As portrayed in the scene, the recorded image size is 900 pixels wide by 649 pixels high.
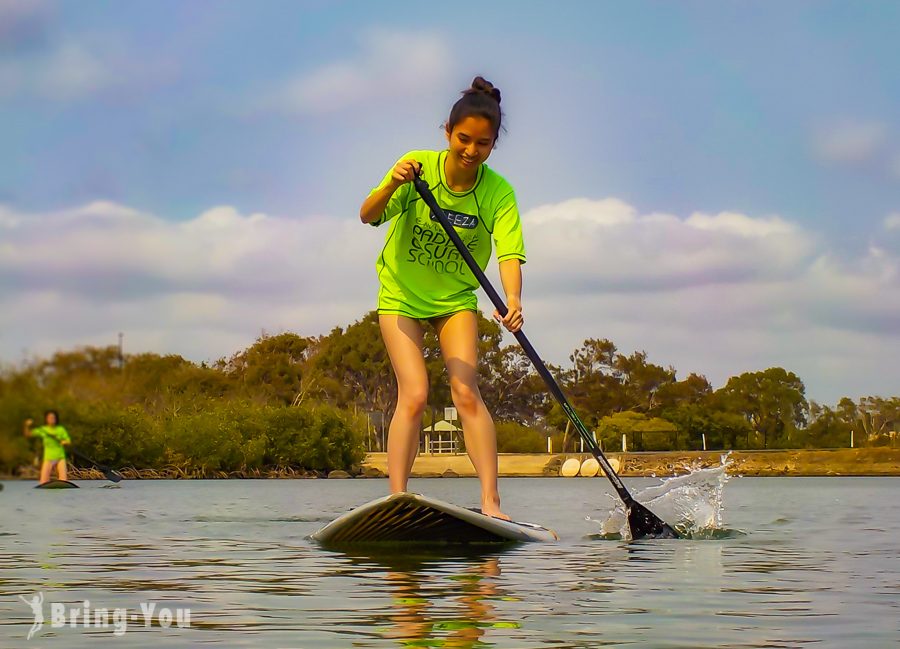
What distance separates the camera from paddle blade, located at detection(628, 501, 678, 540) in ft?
25.3

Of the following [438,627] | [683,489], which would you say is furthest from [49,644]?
[683,489]

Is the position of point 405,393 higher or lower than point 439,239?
lower

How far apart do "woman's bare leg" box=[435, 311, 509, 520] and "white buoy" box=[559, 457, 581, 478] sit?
169ft

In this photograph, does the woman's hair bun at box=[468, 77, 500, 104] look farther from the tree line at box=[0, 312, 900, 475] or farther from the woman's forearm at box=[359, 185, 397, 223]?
the tree line at box=[0, 312, 900, 475]

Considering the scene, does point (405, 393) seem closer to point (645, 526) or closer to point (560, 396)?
point (560, 396)

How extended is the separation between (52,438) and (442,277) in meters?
5.11

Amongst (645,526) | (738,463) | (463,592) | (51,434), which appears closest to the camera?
(51,434)

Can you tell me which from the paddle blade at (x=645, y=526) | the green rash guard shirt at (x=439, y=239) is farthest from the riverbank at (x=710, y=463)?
the green rash guard shirt at (x=439, y=239)

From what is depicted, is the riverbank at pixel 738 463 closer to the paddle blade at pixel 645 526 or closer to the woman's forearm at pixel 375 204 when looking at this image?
the paddle blade at pixel 645 526

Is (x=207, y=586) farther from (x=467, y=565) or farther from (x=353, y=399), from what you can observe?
(x=353, y=399)

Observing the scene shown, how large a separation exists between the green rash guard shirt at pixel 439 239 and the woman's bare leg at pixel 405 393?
104 mm

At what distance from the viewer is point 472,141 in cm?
633

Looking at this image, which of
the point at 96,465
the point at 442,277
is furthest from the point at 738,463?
the point at 96,465

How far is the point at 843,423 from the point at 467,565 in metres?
71.3
